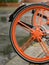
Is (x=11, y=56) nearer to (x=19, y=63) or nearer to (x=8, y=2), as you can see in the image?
(x=19, y=63)

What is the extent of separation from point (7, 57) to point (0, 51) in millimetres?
533

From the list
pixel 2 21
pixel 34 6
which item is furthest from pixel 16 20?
pixel 2 21

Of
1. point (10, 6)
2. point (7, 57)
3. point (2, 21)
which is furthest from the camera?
point (10, 6)

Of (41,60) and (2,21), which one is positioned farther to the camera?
(2,21)

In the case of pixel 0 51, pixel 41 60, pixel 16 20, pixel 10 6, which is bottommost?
pixel 10 6

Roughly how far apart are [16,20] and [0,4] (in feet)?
40.7

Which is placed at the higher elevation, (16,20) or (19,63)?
(16,20)

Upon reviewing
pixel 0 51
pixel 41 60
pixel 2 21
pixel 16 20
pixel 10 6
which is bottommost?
pixel 10 6

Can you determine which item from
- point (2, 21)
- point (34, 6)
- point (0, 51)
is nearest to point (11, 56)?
point (0, 51)

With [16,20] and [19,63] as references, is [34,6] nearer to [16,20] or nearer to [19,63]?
[16,20]

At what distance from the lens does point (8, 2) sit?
56.8 feet

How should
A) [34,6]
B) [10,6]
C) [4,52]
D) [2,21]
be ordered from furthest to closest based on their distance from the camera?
[10,6]
[2,21]
[4,52]
[34,6]

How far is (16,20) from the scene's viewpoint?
4.79 m

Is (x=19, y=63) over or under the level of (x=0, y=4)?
over
